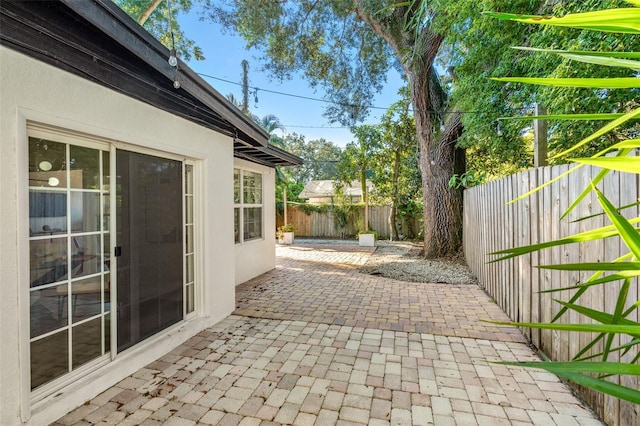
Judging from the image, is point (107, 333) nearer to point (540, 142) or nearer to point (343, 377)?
point (343, 377)

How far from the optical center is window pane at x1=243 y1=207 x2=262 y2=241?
643 cm

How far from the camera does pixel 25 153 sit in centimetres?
206

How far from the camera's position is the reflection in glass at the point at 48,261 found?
222 centimetres

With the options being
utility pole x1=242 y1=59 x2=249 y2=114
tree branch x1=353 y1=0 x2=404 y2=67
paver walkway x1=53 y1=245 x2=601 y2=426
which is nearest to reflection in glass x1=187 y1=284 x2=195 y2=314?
paver walkway x1=53 y1=245 x2=601 y2=426

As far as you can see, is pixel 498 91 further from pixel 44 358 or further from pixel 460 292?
pixel 44 358

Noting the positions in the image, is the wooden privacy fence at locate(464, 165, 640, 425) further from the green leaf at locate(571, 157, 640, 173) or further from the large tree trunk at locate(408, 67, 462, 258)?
the large tree trunk at locate(408, 67, 462, 258)

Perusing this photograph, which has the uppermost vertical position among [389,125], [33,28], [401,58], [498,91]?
[401,58]

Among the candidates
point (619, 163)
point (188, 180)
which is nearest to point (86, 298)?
point (188, 180)

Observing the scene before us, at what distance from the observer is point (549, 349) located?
2930mm

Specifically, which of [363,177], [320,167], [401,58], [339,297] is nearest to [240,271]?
[339,297]

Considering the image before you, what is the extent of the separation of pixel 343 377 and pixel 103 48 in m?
3.41

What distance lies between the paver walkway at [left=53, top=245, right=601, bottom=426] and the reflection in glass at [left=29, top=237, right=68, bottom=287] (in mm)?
1017

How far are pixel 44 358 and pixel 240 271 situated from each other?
151 inches

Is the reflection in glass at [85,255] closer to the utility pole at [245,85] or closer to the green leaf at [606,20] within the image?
the green leaf at [606,20]
